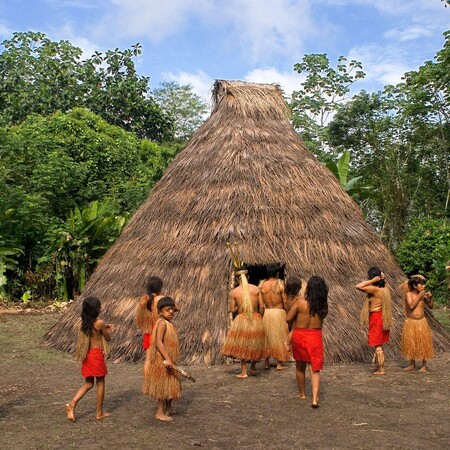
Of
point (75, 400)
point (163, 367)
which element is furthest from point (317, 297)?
point (75, 400)

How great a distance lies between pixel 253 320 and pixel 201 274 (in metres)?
1.27

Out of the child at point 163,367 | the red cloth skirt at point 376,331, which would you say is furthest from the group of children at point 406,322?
the child at point 163,367

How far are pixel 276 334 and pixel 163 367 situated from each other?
2.36 m

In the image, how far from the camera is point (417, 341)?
24.5 ft

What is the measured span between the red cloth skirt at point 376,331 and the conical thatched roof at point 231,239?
1.58ft

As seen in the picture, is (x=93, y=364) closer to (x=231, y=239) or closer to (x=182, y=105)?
(x=231, y=239)

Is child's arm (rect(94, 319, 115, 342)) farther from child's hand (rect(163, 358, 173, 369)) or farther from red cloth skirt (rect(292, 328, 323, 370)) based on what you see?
red cloth skirt (rect(292, 328, 323, 370))

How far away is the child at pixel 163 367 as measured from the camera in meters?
5.40

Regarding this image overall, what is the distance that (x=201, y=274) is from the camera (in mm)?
8250

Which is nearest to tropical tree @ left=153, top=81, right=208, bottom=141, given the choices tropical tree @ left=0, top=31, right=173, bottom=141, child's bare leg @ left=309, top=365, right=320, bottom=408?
tropical tree @ left=0, top=31, right=173, bottom=141

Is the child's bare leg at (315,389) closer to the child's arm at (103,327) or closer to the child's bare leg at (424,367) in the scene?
the child's arm at (103,327)

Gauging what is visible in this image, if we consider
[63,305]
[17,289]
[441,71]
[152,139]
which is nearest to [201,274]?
[63,305]

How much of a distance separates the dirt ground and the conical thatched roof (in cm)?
60

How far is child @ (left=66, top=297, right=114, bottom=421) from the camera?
5488 mm
